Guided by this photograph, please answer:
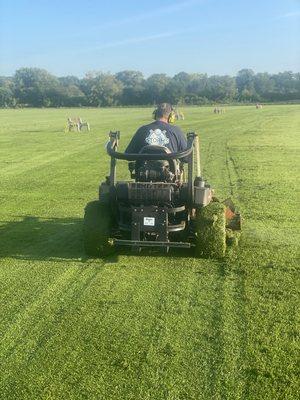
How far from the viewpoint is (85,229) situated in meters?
7.38

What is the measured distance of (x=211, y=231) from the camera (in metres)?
7.19

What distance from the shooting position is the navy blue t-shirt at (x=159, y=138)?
7707mm

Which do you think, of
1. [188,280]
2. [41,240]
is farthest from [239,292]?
[41,240]

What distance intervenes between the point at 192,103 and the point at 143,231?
105 meters

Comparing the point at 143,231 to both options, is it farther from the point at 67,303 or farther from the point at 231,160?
the point at 231,160

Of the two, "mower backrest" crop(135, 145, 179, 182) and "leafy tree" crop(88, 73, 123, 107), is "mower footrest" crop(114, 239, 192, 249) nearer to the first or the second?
"mower backrest" crop(135, 145, 179, 182)

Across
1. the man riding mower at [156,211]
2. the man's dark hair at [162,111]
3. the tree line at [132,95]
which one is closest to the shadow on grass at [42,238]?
the man riding mower at [156,211]

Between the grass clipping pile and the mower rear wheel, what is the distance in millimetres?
1234

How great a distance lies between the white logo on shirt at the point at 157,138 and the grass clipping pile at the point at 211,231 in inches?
45.0

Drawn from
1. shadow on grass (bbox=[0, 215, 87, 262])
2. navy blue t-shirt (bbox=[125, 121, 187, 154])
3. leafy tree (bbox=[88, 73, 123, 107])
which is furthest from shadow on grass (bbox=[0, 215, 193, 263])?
leafy tree (bbox=[88, 73, 123, 107])

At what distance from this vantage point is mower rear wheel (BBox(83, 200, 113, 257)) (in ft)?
24.1

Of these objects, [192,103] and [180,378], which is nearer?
[180,378]

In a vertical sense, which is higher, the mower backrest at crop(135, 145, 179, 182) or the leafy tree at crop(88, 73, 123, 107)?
the mower backrest at crop(135, 145, 179, 182)

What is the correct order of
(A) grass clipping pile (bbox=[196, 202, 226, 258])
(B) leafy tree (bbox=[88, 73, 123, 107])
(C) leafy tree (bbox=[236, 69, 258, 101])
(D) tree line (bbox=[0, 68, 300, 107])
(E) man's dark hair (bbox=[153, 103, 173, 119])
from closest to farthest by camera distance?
1. (A) grass clipping pile (bbox=[196, 202, 226, 258])
2. (E) man's dark hair (bbox=[153, 103, 173, 119])
3. (D) tree line (bbox=[0, 68, 300, 107])
4. (B) leafy tree (bbox=[88, 73, 123, 107])
5. (C) leafy tree (bbox=[236, 69, 258, 101])
